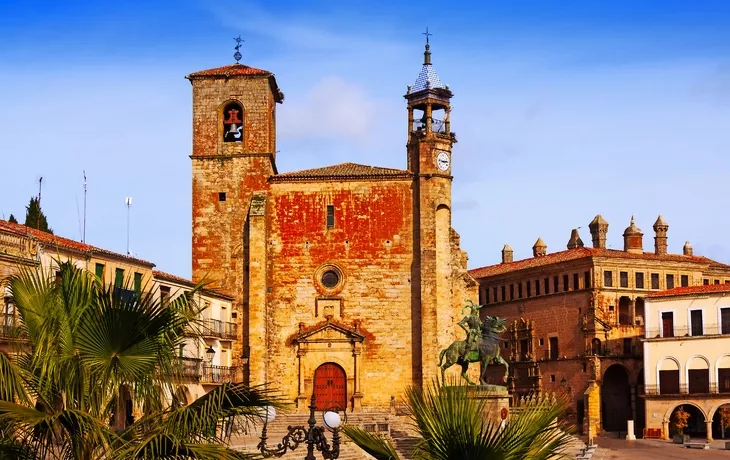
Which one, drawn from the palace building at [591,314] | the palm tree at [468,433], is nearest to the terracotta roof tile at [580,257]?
the palace building at [591,314]

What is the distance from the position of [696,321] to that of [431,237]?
19476mm

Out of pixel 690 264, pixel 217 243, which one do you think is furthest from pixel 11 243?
pixel 690 264

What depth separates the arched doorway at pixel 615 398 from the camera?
74.0m

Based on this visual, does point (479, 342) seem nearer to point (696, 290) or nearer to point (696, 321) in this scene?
point (696, 321)

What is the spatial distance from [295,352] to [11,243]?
2059 cm

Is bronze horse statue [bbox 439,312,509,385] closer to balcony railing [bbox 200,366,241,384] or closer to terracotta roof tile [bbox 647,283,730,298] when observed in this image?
balcony railing [bbox 200,366,241,384]

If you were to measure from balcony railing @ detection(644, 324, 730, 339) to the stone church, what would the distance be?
1575 centimetres

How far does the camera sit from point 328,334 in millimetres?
56375

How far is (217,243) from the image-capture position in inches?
2240

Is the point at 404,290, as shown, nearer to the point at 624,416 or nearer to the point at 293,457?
the point at 293,457

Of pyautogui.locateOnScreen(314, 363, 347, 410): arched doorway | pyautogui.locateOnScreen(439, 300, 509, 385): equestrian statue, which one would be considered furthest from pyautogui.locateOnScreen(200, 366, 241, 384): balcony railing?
pyautogui.locateOnScreen(439, 300, 509, 385): equestrian statue

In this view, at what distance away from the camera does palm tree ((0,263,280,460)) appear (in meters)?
13.1

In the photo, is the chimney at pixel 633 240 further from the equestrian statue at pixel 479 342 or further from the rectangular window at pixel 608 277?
the equestrian statue at pixel 479 342

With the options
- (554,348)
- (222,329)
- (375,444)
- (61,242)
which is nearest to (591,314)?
(554,348)
